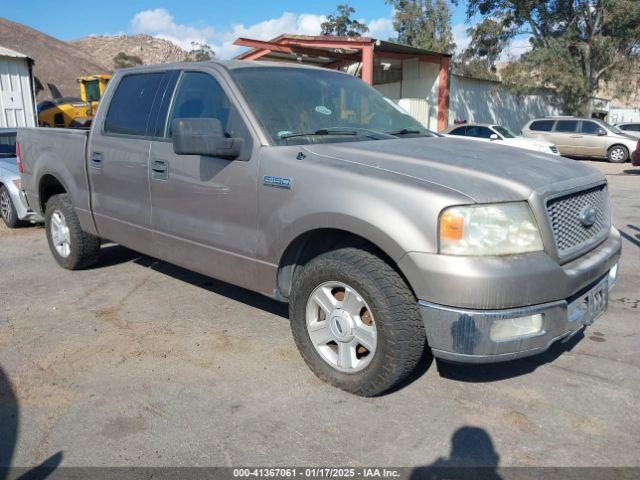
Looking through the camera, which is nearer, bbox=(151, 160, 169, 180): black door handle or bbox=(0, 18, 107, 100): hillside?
bbox=(151, 160, 169, 180): black door handle

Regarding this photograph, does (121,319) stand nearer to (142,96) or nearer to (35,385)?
(35,385)

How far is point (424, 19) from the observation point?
131 ft

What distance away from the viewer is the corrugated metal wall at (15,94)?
1505 centimetres

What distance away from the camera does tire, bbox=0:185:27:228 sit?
794 cm

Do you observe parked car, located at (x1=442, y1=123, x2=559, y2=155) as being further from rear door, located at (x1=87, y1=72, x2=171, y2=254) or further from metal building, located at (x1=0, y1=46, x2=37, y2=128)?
rear door, located at (x1=87, y1=72, x2=171, y2=254)

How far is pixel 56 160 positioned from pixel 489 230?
4.35 m

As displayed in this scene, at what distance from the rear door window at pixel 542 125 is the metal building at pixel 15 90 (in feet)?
56.1

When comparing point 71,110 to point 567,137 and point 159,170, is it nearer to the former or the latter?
point 567,137

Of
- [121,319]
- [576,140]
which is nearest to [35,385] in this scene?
[121,319]

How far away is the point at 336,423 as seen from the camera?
9.87 ft

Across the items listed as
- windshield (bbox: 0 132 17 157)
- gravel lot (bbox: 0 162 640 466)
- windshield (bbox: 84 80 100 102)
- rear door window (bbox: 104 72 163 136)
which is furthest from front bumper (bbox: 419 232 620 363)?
windshield (bbox: 84 80 100 102)

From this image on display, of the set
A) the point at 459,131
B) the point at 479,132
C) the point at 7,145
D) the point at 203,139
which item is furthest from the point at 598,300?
the point at 459,131

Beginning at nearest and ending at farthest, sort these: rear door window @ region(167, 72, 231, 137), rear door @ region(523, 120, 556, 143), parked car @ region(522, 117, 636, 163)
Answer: rear door window @ region(167, 72, 231, 137) → parked car @ region(522, 117, 636, 163) → rear door @ region(523, 120, 556, 143)

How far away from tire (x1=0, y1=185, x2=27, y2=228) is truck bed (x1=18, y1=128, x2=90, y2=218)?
204 cm
